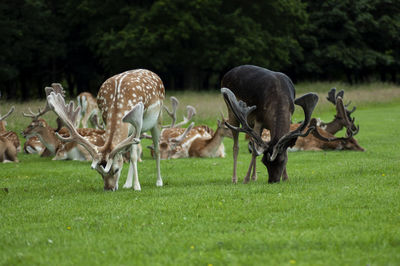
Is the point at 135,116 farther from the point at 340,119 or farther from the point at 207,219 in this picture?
the point at 340,119

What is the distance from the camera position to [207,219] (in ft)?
18.8

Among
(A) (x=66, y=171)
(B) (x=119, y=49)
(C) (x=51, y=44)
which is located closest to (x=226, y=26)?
(B) (x=119, y=49)

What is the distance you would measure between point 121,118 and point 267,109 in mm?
1914

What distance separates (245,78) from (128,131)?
1859 millimetres

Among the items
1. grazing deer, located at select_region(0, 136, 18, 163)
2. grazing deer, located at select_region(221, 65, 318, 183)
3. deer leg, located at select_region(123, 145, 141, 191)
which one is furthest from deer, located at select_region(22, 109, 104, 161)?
grazing deer, located at select_region(221, 65, 318, 183)

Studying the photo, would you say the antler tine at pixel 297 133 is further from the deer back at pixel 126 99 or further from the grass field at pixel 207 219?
the deer back at pixel 126 99

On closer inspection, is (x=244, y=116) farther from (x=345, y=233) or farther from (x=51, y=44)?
(x=51, y=44)

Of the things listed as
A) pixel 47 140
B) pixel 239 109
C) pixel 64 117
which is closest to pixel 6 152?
pixel 47 140

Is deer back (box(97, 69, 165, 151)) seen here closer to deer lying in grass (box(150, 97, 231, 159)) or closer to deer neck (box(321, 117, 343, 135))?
deer lying in grass (box(150, 97, 231, 159))

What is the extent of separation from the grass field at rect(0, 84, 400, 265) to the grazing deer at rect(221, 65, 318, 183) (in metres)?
0.42

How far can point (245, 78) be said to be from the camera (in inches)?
337

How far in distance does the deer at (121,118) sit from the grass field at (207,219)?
1.21 ft

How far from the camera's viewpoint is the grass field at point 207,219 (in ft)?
14.8

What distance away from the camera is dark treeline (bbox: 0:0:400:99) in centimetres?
3288
